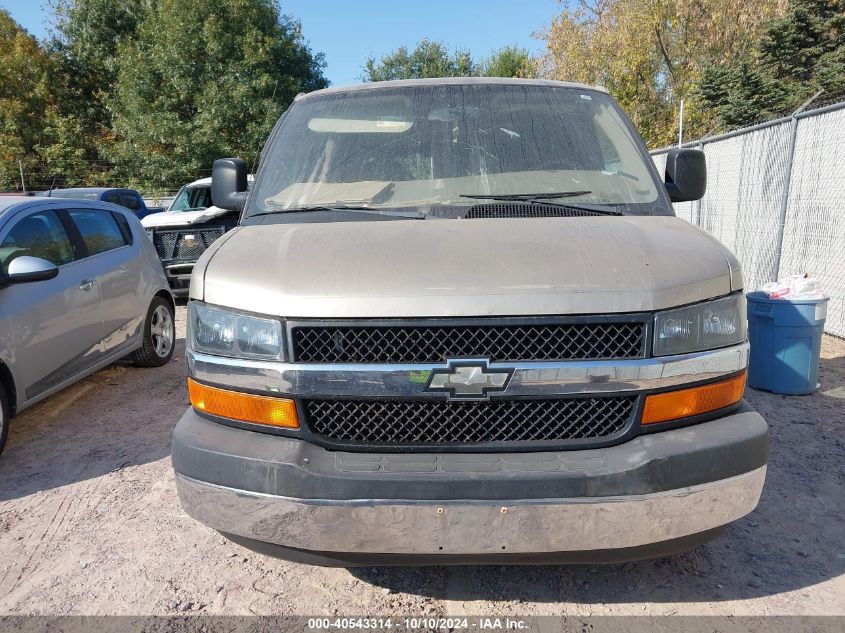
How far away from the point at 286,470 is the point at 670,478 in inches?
49.1

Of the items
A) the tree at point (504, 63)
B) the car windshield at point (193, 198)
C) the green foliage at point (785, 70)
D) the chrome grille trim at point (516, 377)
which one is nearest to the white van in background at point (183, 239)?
the car windshield at point (193, 198)

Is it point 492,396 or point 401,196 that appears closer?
point 492,396

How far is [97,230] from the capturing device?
564 centimetres

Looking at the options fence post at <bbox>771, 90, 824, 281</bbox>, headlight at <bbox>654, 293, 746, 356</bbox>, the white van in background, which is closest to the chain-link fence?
fence post at <bbox>771, 90, 824, 281</bbox>

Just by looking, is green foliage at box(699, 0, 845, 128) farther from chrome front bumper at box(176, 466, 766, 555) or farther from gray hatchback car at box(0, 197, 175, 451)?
chrome front bumper at box(176, 466, 766, 555)

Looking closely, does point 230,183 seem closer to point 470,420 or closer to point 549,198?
point 549,198

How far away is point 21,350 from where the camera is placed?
425cm

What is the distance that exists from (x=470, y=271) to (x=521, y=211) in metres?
0.72

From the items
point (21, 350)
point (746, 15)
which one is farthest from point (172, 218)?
point (746, 15)

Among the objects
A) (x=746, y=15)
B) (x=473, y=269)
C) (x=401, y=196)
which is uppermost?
(x=746, y=15)

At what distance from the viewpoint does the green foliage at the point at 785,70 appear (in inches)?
949

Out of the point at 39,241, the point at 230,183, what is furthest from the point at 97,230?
the point at 230,183

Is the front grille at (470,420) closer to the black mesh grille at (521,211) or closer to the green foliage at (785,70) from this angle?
the black mesh grille at (521,211)

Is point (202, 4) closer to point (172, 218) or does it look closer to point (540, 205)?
point (172, 218)
